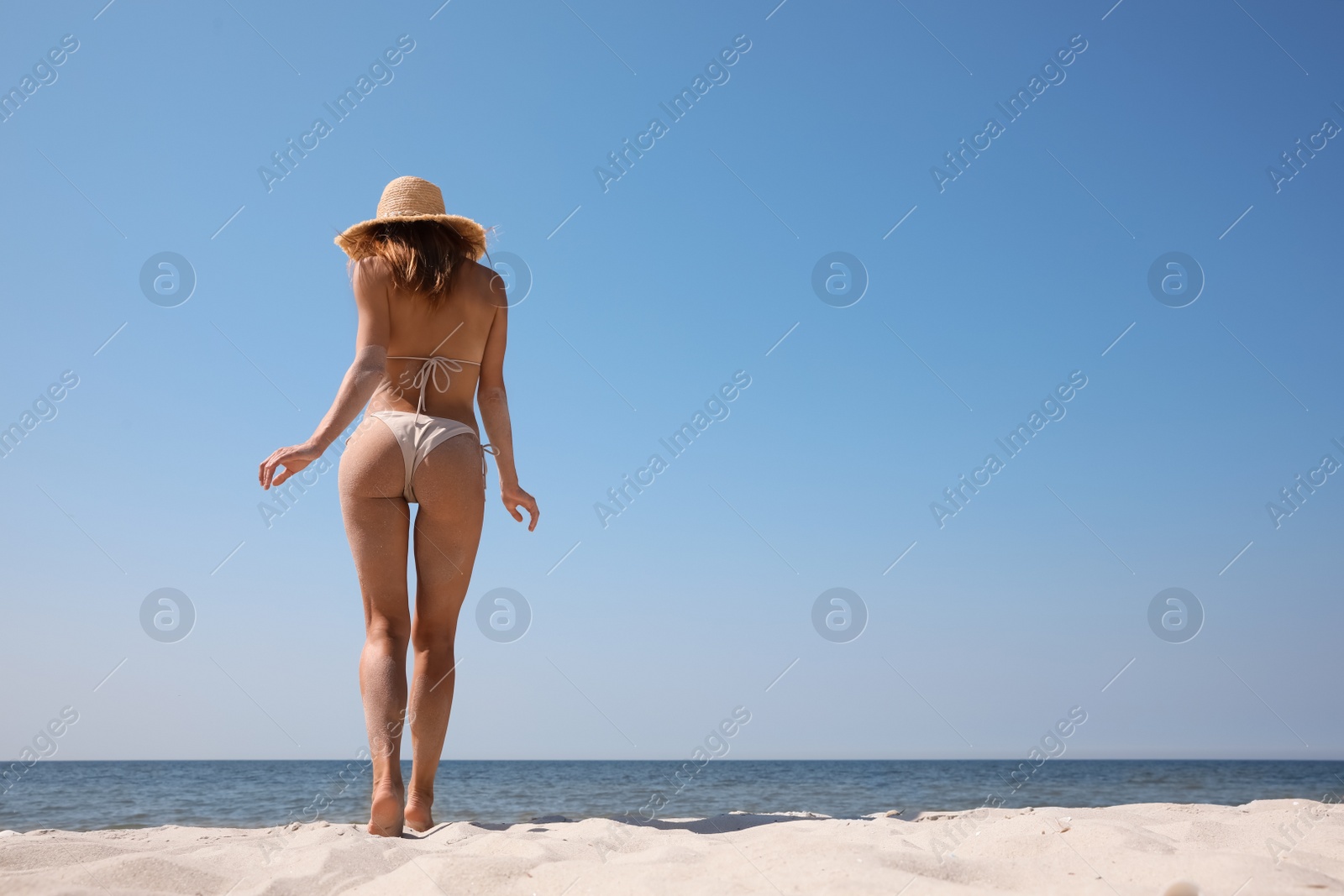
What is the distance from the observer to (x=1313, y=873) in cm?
168

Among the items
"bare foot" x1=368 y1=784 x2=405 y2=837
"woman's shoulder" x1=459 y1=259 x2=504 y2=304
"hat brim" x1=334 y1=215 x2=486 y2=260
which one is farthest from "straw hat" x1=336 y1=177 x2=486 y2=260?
"bare foot" x1=368 y1=784 x2=405 y2=837

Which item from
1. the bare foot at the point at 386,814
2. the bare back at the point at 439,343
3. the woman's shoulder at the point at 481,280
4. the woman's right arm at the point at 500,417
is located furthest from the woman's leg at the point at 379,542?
the woman's shoulder at the point at 481,280

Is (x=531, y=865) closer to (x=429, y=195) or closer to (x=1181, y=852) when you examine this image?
(x=1181, y=852)

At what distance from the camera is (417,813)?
283 centimetres

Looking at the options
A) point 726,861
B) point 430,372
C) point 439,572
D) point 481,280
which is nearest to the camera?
point 726,861

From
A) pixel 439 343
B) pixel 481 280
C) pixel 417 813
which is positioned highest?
pixel 481 280

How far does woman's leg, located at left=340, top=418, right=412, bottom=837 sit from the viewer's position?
2861 millimetres

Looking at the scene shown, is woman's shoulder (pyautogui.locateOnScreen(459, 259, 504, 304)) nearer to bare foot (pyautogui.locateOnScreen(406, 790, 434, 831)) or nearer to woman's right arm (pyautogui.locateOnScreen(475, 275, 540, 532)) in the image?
woman's right arm (pyautogui.locateOnScreen(475, 275, 540, 532))

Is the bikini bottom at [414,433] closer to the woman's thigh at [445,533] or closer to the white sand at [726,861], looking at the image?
the woman's thigh at [445,533]

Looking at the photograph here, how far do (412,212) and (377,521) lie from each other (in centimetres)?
118

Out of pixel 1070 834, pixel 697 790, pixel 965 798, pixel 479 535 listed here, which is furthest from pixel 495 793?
pixel 1070 834

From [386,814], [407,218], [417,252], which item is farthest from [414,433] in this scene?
[386,814]

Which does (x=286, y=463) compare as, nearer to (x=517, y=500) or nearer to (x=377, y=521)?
(x=377, y=521)

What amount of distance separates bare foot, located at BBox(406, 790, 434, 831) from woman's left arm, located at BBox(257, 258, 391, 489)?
115 cm
